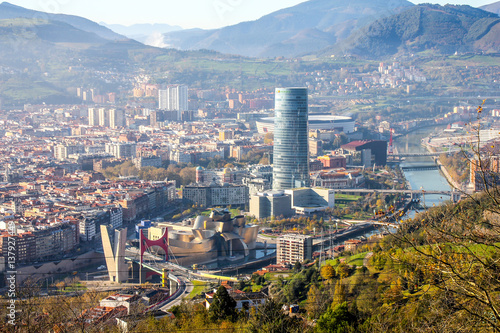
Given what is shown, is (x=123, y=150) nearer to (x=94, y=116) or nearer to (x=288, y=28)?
(x=94, y=116)

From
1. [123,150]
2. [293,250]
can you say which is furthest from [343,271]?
[123,150]

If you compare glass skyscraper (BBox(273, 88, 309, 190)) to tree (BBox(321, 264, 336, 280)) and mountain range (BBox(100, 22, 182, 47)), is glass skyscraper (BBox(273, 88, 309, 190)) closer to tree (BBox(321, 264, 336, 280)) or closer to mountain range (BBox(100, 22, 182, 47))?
tree (BBox(321, 264, 336, 280))

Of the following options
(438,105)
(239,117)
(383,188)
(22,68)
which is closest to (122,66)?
(22,68)

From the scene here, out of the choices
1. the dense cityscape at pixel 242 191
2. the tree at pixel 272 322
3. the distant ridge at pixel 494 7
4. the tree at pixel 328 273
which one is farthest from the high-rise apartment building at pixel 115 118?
the distant ridge at pixel 494 7

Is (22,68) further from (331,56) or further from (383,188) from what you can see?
(383,188)

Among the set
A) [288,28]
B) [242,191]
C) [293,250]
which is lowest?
[293,250]

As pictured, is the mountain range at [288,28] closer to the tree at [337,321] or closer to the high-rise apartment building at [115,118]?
the high-rise apartment building at [115,118]
